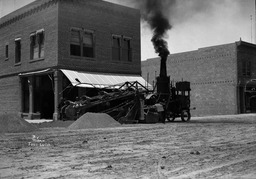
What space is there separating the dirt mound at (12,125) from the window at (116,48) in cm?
1329

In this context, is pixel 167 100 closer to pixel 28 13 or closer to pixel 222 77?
pixel 28 13

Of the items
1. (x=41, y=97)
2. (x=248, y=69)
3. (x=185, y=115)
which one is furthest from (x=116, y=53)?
(x=248, y=69)

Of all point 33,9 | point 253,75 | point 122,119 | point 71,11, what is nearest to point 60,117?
point 122,119

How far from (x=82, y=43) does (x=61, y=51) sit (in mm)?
2041

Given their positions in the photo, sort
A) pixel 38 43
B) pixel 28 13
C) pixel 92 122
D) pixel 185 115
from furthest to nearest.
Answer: pixel 28 13
pixel 38 43
pixel 185 115
pixel 92 122

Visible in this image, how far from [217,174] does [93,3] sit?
21928mm

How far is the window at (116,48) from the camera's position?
89.4ft

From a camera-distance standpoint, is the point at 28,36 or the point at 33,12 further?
the point at 28,36

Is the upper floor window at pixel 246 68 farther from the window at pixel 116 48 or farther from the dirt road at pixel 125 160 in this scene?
the dirt road at pixel 125 160

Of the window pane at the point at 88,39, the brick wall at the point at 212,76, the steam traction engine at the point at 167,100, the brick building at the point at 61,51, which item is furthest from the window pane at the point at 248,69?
the window pane at the point at 88,39

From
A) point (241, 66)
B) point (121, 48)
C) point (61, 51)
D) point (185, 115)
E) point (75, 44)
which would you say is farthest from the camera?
point (241, 66)

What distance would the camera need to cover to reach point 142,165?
660 cm

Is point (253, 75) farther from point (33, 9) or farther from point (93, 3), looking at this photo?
point (33, 9)

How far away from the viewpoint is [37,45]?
83.2ft
